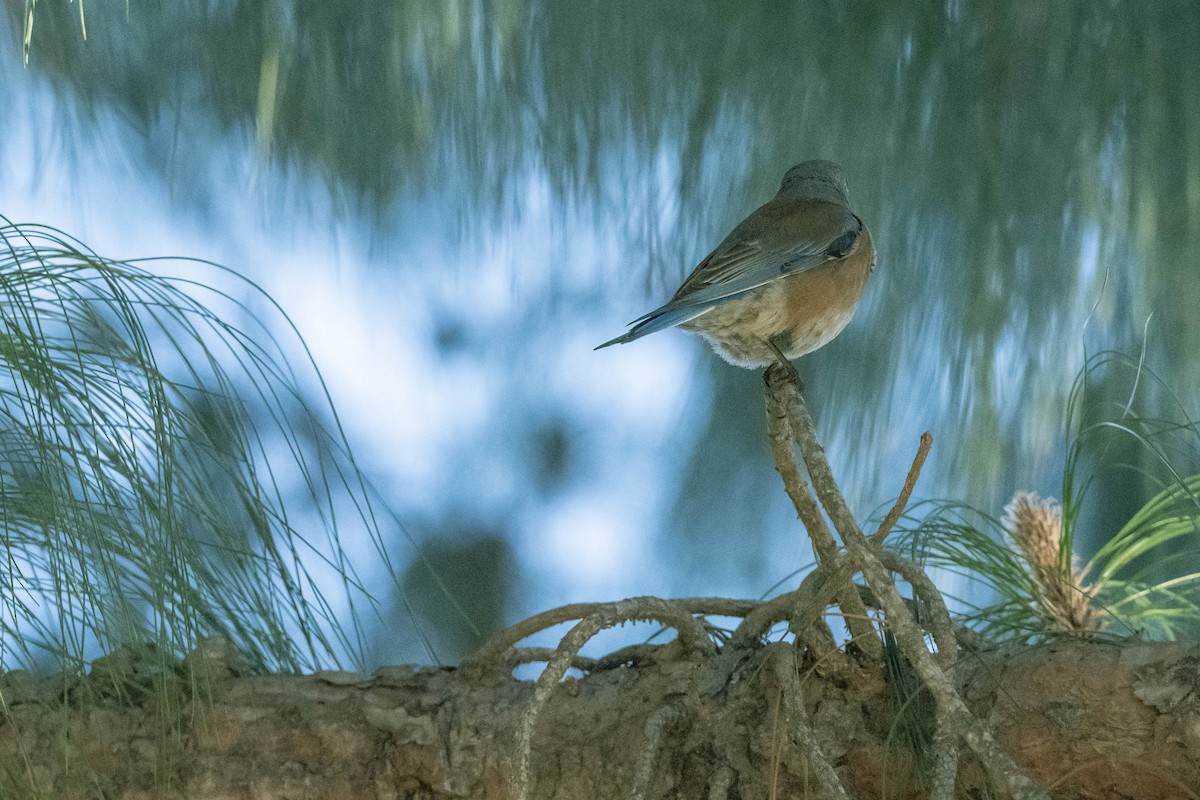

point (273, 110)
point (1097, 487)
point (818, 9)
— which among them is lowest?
point (1097, 487)

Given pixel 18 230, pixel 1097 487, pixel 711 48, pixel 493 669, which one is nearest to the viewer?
pixel 18 230

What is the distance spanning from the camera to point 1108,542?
1151mm

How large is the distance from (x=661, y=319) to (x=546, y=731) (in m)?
0.35

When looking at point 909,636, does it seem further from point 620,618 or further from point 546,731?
point 546,731

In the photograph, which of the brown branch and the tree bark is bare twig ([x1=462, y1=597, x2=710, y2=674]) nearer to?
the tree bark

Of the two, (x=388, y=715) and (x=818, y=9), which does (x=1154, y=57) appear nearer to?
(x=818, y=9)

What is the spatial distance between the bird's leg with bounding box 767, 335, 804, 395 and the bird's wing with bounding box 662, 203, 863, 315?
0.19 ft

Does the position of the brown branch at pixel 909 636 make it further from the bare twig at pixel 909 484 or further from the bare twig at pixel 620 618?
the bare twig at pixel 620 618

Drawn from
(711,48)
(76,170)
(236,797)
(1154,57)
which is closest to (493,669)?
(236,797)

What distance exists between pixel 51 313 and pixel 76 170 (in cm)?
67

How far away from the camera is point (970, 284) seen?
1128 millimetres

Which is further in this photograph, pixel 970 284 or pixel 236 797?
pixel 970 284

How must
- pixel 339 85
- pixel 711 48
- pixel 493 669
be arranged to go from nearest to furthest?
pixel 493 669, pixel 711 48, pixel 339 85

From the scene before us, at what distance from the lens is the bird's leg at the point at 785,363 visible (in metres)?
1.10
